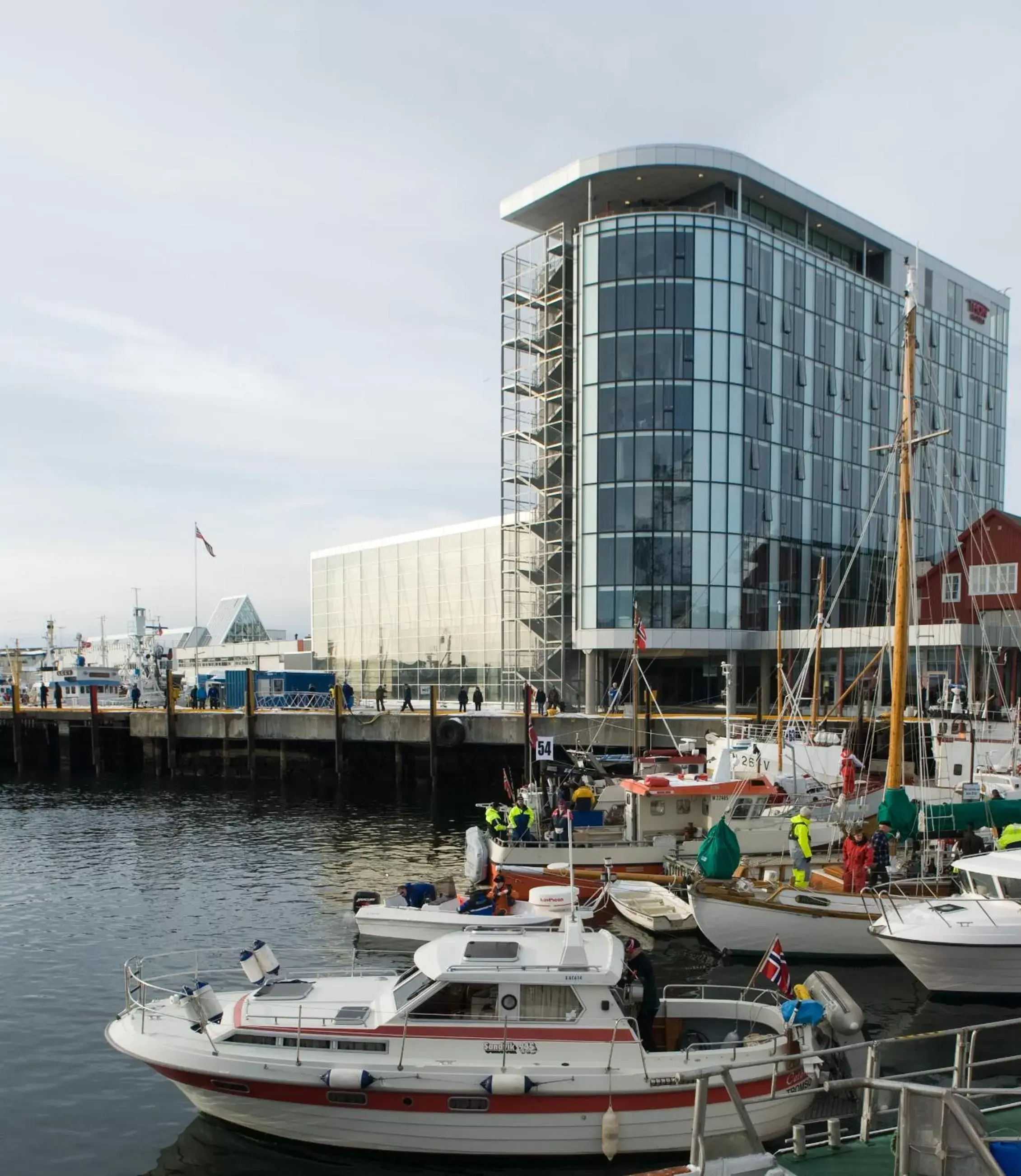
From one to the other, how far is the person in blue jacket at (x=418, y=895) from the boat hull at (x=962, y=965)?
10.3 m

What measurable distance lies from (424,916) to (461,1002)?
29.2 ft

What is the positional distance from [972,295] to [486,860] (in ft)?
240

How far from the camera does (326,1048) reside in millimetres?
13469

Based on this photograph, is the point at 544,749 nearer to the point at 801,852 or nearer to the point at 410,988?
the point at 801,852

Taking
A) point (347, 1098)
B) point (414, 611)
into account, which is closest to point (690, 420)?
point (414, 611)

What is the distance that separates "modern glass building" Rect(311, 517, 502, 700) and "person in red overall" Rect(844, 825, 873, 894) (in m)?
45.3

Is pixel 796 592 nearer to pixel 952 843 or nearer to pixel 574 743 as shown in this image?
pixel 574 743

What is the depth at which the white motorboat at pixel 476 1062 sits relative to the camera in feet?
42.7

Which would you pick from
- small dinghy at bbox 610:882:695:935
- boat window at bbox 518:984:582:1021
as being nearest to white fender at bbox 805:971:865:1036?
boat window at bbox 518:984:582:1021

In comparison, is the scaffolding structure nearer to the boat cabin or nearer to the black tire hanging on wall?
the black tire hanging on wall

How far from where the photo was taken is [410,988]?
14.0 meters

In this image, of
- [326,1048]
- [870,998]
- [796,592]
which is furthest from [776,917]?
[796,592]

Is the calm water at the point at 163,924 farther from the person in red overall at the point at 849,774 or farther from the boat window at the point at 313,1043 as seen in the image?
the person in red overall at the point at 849,774

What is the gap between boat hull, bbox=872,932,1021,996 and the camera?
18156mm
